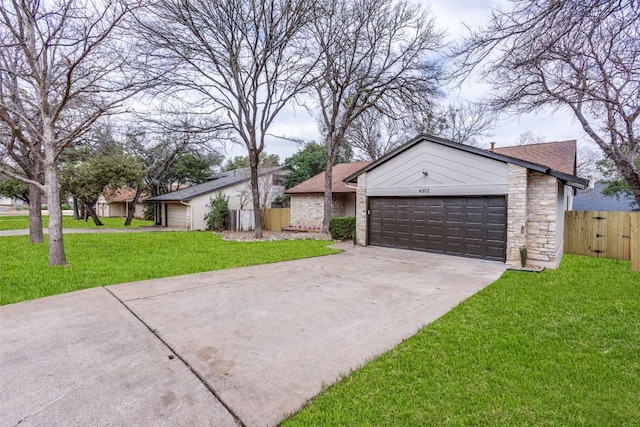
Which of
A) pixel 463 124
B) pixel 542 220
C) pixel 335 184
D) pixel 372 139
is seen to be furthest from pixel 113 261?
pixel 463 124

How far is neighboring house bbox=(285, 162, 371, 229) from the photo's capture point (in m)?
18.2

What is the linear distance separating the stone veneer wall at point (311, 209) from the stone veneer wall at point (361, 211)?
613 cm

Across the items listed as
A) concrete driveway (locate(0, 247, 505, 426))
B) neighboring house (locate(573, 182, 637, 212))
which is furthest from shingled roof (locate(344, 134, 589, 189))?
neighboring house (locate(573, 182, 637, 212))

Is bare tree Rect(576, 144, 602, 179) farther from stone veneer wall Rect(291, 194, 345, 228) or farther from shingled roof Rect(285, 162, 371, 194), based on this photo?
stone veneer wall Rect(291, 194, 345, 228)

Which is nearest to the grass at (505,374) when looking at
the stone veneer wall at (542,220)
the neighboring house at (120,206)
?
the stone veneer wall at (542,220)

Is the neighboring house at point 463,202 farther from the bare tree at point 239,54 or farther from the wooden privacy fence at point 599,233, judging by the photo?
the bare tree at point 239,54

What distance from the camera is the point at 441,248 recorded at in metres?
9.67

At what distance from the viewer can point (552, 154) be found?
519 inches

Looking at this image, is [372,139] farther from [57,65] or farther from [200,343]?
[200,343]

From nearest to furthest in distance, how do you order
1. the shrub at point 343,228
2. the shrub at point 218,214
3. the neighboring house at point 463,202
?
the neighboring house at point 463,202, the shrub at point 343,228, the shrub at point 218,214

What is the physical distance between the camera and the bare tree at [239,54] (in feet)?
37.2

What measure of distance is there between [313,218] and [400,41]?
33.3 ft

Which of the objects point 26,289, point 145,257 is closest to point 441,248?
point 145,257

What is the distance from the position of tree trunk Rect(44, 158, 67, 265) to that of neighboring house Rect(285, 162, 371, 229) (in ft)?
39.6
